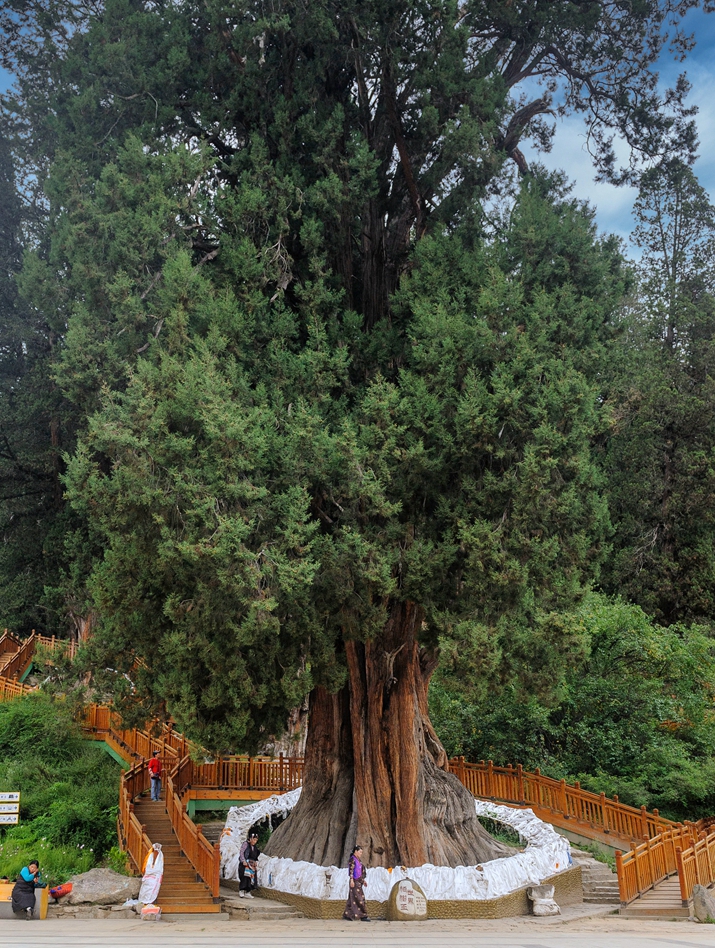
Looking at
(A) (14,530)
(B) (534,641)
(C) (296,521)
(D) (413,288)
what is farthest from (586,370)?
(A) (14,530)

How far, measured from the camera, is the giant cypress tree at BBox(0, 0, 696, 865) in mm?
11289

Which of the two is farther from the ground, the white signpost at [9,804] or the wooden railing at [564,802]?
the white signpost at [9,804]

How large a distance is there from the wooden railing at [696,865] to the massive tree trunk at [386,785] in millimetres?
2901

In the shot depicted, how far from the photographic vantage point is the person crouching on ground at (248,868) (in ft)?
44.8

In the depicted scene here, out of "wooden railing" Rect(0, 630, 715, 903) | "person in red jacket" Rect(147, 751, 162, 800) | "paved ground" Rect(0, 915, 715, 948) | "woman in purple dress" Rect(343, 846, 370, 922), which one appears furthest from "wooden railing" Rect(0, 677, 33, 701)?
"woman in purple dress" Rect(343, 846, 370, 922)

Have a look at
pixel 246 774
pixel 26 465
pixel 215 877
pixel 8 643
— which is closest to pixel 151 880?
pixel 215 877

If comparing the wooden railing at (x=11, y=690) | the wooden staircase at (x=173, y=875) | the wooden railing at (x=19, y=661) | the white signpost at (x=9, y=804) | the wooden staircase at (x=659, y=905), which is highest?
the wooden railing at (x=19, y=661)

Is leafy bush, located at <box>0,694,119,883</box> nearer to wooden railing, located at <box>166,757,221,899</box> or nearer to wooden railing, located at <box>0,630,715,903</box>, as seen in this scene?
wooden railing, located at <box>0,630,715,903</box>

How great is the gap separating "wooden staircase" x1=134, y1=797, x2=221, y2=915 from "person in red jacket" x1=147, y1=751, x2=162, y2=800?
33cm

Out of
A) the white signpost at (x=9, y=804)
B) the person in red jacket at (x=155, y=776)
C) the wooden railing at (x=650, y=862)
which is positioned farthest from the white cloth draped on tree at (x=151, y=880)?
the wooden railing at (x=650, y=862)

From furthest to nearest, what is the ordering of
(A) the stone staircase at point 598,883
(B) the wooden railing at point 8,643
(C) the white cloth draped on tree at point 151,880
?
1. (B) the wooden railing at point 8,643
2. (A) the stone staircase at point 598,883
3. (C) the white cloth draped on tree at point 151,880

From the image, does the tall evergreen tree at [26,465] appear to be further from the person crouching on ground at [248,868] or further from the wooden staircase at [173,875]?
the person crouching on ground at [248,868]

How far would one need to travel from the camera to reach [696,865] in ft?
43.3

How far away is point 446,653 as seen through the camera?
1107 cm
